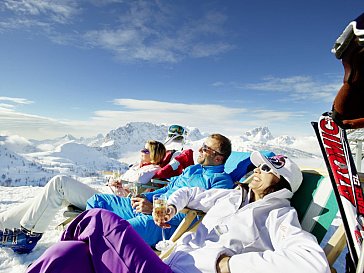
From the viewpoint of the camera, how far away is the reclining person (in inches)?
122

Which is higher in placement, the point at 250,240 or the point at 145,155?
the point at 145,155

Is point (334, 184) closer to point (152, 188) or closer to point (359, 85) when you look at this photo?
point (359, 85)

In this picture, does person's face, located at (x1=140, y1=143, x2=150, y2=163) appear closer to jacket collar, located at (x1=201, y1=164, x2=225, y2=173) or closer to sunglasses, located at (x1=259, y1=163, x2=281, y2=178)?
jacket collar, located at (x1=201, y1=164, x2=225, y2=173)

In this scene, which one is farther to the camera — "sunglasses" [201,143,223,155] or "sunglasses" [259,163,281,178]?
"sunglasses" [201,143,223,155]

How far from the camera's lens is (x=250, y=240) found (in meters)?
1.95

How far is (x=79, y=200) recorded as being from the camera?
3.49 m

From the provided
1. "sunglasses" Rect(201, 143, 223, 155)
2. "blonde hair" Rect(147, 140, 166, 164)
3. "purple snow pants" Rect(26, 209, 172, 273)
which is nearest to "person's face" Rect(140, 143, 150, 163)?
"blonde hair" Rect(147, 140, 166, 164)

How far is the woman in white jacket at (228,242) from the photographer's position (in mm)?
1538

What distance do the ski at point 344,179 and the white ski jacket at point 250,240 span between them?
0.20m

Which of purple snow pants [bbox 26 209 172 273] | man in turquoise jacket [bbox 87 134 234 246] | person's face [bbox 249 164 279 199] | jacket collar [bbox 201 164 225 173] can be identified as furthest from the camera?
jacket collar [bbox 201 164 225 173]

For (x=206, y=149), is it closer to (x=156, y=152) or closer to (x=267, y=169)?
(x=267, y=169)

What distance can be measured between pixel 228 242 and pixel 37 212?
88.9 inches

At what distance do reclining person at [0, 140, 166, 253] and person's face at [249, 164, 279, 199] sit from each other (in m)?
2.15

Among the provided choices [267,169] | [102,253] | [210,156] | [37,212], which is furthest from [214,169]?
[37,212]
